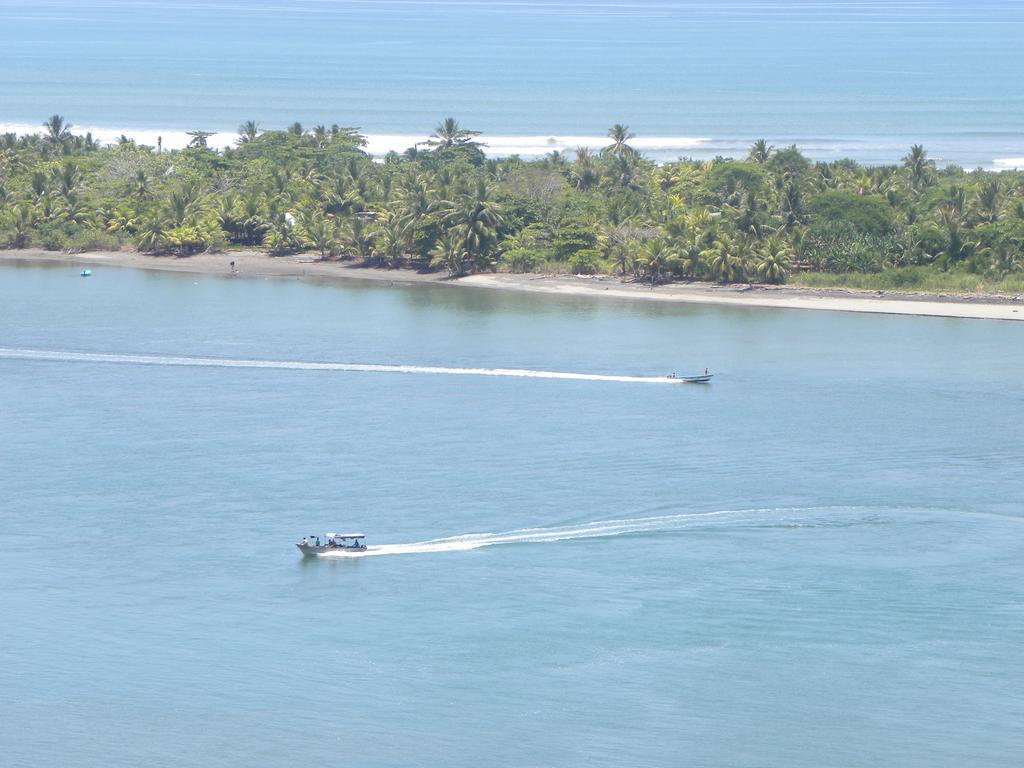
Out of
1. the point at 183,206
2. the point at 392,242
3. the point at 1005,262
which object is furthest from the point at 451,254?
the point at 1005,262

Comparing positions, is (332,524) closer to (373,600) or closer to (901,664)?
(373,600)

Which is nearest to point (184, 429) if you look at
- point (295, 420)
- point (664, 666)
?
point (295, 420)

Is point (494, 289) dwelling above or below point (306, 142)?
below

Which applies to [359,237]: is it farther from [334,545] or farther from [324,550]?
[324,550]

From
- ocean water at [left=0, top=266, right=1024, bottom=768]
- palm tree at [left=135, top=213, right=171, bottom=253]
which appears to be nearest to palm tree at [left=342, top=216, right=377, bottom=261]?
palm tree at [left=135, top=213, right=171, bottom=253]

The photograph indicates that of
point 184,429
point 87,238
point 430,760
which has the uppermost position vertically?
point 87,238

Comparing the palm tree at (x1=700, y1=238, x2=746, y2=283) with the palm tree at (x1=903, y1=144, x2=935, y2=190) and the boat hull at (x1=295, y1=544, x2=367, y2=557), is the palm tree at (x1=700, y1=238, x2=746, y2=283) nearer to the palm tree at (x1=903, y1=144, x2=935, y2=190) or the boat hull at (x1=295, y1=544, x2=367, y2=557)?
the palm tree at (x1=903, y1=144, x2=935, y2=190)
